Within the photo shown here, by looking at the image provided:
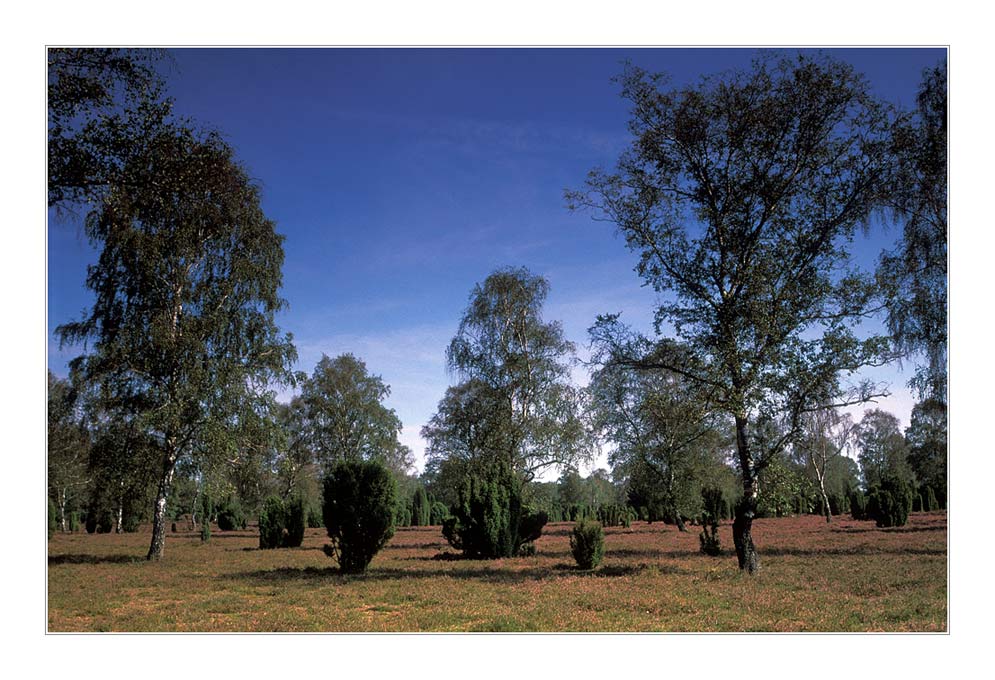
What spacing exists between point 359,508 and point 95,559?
851cm

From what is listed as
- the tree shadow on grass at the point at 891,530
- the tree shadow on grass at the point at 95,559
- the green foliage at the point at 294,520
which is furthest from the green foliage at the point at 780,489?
the green foliage at the point at 294,520

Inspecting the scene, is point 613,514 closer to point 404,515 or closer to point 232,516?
point 404,515

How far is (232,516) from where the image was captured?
41625mm

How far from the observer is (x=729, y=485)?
100.0 feet

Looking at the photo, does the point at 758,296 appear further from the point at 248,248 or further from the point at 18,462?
the point at 248,248

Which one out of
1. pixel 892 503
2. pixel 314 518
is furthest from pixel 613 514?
pixel 314 518

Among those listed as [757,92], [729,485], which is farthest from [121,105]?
[729,485]

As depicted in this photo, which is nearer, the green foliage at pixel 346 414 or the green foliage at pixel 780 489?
the green foliage at pixel 780 489

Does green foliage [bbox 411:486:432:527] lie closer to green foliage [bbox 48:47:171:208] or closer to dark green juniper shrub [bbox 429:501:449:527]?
dark green juniper shrub [bbox 429:501:449:527]

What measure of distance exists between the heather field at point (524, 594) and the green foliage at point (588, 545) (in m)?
0.36

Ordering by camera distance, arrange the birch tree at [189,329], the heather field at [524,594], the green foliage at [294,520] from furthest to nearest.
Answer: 1. the green foliage at [294,520]
2. the birch tree at [189,329]
3. the heather field at [524,594]

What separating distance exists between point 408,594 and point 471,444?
10814 millimetres

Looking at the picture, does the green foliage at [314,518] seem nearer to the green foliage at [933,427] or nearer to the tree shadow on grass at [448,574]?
the tree shadow on grass at [448,574]

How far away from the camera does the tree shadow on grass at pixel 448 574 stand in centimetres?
1281
